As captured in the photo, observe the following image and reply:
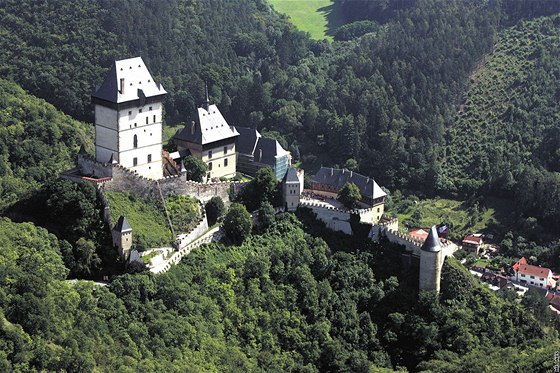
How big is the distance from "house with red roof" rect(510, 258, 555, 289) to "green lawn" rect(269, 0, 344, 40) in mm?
74104

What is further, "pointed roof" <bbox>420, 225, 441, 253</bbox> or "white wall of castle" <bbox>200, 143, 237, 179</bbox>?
"white wall of castle" <bbox>200, 143, 237, 179</bbox>

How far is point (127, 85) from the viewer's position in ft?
312

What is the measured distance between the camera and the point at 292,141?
14450 cm

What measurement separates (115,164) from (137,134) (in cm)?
332

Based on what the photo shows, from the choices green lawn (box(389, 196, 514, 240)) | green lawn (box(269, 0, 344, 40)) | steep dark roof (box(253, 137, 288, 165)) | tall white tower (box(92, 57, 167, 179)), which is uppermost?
tall white tower (box(92, 57, 167, 179))

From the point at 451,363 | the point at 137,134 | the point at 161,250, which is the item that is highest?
the point at 137,134

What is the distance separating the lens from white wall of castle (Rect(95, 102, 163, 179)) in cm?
9456

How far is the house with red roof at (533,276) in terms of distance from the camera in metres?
115

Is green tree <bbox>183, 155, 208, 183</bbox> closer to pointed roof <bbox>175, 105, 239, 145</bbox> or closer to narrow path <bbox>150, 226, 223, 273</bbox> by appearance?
pointed roof <bbox>175, 105, 239, 145</bbox>

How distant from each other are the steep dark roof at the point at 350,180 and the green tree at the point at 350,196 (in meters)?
1.19

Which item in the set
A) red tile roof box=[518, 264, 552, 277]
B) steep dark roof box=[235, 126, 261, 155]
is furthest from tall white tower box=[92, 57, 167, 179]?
red tile roof box=[518, 264, 552, 277]

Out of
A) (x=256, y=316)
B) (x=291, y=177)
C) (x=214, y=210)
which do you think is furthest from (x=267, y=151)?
(x=256, y=316)

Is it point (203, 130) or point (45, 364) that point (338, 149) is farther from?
point (45, 364)

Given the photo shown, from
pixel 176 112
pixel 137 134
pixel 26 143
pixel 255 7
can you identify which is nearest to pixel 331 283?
pixel 137 134
